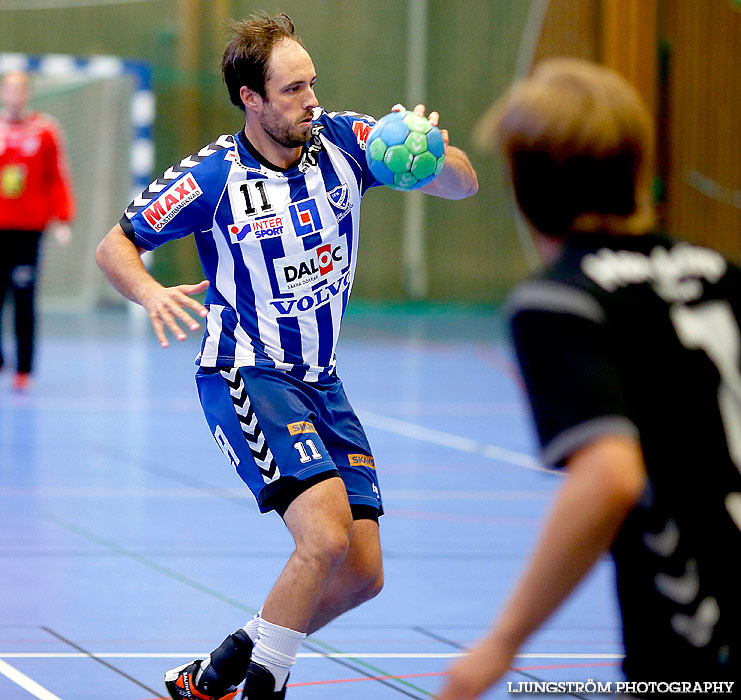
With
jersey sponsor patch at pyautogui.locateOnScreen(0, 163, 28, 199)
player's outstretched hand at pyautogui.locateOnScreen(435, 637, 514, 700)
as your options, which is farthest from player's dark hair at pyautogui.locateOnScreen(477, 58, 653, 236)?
jersey sponsor patch at pyautogui.locateOnScreen(0, 163, 28, 199)

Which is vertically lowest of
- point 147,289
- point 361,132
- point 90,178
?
point 90,178

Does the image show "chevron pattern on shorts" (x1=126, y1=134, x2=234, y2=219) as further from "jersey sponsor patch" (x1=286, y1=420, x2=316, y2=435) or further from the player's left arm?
"jersey sponsor patch" (x1=286, y1=420, x2=316, y2=435)

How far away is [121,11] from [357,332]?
6.61 m

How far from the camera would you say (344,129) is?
4.00 metres

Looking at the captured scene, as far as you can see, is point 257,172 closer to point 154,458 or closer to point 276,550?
point 276,550

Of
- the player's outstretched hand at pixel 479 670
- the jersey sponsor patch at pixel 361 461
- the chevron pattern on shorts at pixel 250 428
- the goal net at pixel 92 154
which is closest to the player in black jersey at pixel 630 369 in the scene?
the player's outstretched hand at pixel 479 670

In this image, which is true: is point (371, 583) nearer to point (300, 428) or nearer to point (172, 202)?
point (300, 428)

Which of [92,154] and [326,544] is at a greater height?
[326,544]

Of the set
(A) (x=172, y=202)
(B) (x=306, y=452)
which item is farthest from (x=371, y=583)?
(A) (x=172, y=202)

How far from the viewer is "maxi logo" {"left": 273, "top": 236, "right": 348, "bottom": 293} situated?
377 centimetres

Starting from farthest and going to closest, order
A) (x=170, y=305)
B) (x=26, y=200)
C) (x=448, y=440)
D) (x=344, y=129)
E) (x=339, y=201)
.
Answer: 1. (x=26, y=200)
2. (x=448, y=440)
3. (x=344, y=129)
4. (x=339, y=201)
5. (x=170, y=305)

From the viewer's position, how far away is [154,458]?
8.03 metres

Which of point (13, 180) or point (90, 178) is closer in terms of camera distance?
point (13, 180)

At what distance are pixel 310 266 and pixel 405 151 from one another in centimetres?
45
